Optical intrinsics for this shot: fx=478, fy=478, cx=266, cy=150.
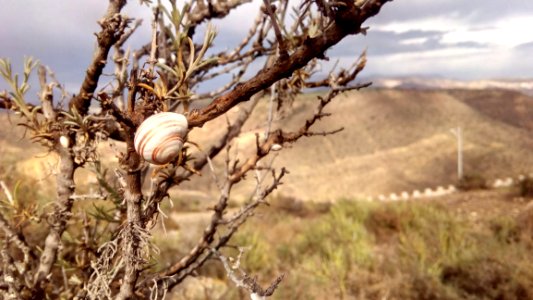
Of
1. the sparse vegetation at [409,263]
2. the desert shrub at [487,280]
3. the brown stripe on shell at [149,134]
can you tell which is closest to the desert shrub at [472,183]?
the sparse vegetation at [409,263]

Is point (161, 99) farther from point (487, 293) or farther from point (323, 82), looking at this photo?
point (487, 293)

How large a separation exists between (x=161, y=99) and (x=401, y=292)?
471cm

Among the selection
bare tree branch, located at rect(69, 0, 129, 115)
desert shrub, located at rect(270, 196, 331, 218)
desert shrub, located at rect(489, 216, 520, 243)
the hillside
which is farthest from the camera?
the hillside

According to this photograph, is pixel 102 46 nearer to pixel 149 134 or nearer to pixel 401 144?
pixel 149 134

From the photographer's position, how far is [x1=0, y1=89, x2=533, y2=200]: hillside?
2794cm

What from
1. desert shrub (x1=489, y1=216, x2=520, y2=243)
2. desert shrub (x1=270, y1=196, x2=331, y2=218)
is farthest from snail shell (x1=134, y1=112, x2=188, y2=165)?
desert shrub (x1=270, y1=196, x2=331, y2=218)

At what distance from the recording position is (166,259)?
6.25m

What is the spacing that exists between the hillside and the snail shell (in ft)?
66.5

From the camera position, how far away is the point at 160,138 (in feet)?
2.53

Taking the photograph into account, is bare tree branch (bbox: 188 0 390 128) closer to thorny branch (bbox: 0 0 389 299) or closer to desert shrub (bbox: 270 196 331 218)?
thorny branch (bbox: 0 0 389 299)

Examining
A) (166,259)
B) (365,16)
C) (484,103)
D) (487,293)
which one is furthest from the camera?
(484,103)

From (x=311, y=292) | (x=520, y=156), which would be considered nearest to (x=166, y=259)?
(x=311, y=292)

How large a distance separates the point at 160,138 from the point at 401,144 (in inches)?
1467

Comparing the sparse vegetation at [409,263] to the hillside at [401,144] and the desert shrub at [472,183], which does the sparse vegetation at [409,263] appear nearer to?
the desert shrub at [472,183]
